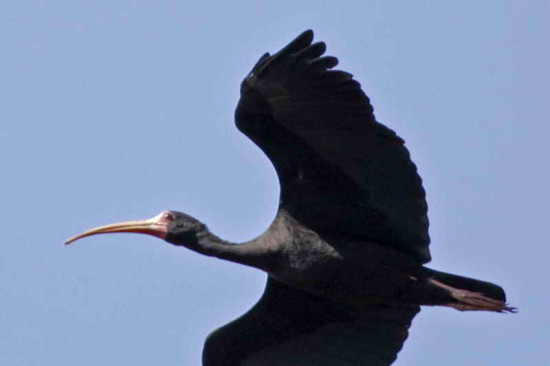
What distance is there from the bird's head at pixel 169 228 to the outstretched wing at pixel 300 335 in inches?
44.1

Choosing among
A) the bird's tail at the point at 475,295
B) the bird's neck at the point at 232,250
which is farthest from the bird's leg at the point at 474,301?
the bird's neck at the point at 232,250

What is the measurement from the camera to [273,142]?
1777 centimetres

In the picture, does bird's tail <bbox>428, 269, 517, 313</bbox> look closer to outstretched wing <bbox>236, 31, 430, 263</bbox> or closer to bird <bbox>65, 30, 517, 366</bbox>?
bird <bbox>65, 30, 517, 366</bbox>

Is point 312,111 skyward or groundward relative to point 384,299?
skyward

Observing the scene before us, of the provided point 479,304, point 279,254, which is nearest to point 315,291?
point 279,254

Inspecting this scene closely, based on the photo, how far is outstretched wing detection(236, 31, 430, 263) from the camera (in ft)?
56.9

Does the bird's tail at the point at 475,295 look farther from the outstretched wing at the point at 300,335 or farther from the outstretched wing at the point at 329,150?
the outstretched wing at the point at 300,335

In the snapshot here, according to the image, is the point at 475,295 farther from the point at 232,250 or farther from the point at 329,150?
the point at 232,250

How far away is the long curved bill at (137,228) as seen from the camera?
18547 millimetres

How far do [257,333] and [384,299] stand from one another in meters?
1.73

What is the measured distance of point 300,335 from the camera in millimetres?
19234

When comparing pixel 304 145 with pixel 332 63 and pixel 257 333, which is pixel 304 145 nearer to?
pixel 332 63

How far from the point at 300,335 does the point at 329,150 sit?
2444 millimetres

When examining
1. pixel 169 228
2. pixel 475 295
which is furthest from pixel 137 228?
pixel 475 295
